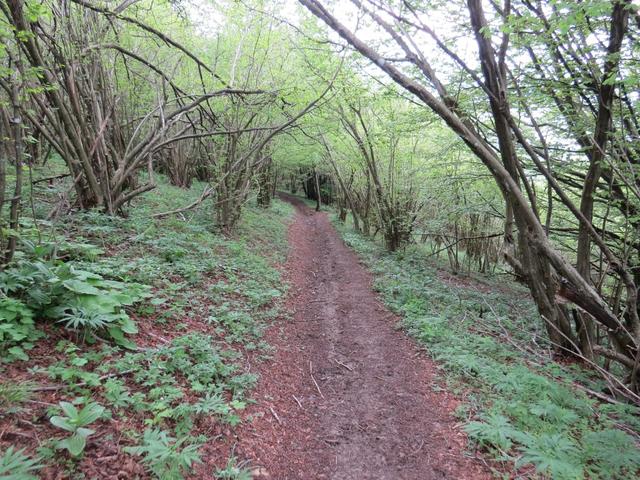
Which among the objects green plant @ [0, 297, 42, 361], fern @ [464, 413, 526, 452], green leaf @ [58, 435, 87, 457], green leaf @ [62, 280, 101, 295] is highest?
green leaf @ [62, 280, 101, 295]

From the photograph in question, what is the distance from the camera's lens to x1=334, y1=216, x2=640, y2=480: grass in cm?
303

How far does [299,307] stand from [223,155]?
523 centimetres

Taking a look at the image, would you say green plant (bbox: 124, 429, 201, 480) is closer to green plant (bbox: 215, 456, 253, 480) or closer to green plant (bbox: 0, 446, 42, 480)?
green plant (bbox: 215, 456, 253, 480)

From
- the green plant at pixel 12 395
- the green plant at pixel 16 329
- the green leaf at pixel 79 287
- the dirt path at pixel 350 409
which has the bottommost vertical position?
the dirt path at pixel 350 409

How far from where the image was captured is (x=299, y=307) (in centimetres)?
697

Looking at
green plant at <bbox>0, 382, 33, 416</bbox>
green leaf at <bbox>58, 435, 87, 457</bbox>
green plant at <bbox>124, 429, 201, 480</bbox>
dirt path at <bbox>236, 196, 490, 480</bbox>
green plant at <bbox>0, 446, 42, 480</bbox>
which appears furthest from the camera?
dirt path at <bbox>236, 196, 490, 480</bbox>

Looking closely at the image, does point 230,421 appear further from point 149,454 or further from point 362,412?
point 362,412

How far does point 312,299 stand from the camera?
7.61 metres

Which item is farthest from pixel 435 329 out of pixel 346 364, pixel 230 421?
pixel 230 421

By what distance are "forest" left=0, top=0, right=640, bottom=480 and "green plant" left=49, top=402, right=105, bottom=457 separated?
0.02 meters

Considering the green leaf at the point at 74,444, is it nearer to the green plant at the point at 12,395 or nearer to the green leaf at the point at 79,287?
the green plant at the point at 12,395

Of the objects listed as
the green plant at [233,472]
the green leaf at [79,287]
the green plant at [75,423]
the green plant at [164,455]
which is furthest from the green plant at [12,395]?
the green plant at [233,472]

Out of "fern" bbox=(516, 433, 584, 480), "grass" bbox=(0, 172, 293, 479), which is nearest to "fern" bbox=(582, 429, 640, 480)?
"fern" bbox=(516, 433, 584, 480)

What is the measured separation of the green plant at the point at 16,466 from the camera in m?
1.89
